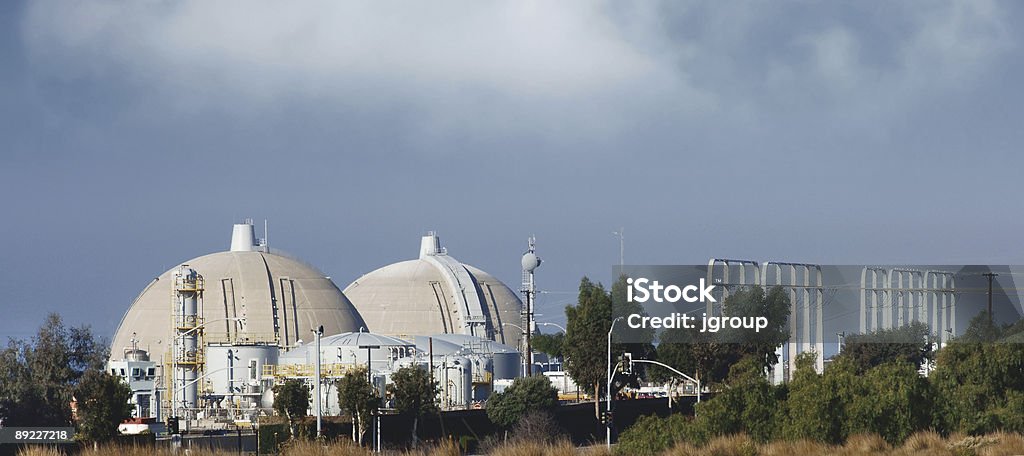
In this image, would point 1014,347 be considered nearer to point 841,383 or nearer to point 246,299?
point 841,383

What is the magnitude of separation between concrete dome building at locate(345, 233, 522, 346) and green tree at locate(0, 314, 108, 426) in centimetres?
6271

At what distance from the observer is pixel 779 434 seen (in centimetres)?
3959

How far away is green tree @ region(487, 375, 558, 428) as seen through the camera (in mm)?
70562

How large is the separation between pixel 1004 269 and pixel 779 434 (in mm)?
29321

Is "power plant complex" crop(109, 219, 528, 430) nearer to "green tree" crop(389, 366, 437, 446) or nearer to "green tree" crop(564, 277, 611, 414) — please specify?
"green tree" crop(389, 366, 437, 446)

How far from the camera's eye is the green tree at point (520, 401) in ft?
232

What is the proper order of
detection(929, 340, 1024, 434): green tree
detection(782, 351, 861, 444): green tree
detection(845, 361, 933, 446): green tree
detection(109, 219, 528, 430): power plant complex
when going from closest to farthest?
detection(782, 351, 861, 444): green tree, detection(845, 361, 933, 446): green tree, detection(929, 340, 1024, 434): green tree, detection(109, 219, 528, 430): power plant complex

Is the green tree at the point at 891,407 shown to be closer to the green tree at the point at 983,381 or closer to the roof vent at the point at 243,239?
the green tree at the point at 983,381

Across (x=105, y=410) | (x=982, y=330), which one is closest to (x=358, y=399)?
(x=105, y=410)

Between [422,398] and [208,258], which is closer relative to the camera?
[422,398]

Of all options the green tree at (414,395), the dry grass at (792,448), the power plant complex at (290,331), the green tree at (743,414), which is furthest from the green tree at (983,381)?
the green tree at (414,395)

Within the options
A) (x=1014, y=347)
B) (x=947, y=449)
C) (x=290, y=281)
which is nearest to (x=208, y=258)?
(x=290, y=281)

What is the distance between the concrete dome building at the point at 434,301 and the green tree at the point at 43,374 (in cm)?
6271

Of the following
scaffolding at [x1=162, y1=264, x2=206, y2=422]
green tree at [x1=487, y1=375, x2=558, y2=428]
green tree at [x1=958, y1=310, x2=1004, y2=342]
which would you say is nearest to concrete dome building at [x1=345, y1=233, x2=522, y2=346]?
scaffolding at [x1=162, y1=264, x2=206, y2=422]
